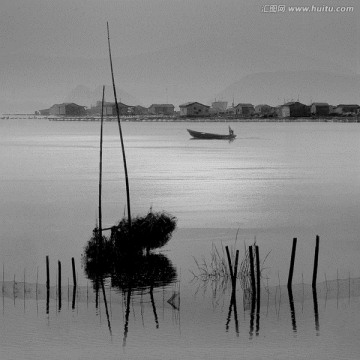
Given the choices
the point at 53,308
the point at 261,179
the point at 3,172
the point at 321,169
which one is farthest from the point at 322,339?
the point at 321,169

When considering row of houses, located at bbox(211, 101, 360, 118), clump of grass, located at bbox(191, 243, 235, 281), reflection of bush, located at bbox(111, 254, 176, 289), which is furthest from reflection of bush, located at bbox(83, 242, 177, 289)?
row of houses, located at bbox(211, 101, 360, 118)

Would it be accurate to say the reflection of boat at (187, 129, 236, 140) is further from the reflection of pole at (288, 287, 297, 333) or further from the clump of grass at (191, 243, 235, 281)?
the reflection of pole at (288, 287, 297, 333)

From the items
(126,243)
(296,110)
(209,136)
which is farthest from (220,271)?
(296,110)

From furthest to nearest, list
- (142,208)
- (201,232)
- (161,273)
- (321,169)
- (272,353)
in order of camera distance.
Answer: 1. (321,169)
2. (142,208)
3. (201,232)
4. (161,273)
5. (272,353)

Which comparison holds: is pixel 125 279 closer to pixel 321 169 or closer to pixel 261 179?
pixel 261 179

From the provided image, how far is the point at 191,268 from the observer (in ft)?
17.1

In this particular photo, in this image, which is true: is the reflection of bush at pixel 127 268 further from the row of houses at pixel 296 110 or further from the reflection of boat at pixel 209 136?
the row of houses at pixel 296 110

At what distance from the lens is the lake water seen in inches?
146

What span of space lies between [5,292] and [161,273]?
94 centimetres

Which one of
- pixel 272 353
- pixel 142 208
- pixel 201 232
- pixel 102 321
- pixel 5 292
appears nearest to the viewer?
pixel 272 353

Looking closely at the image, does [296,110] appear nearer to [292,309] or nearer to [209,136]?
[209,136]

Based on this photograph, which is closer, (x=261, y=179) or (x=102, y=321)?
(x=102, y=321)

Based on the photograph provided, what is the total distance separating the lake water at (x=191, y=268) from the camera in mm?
3721

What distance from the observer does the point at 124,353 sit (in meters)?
3.62
